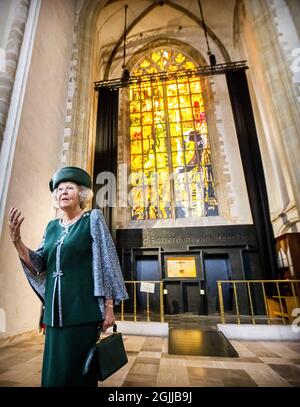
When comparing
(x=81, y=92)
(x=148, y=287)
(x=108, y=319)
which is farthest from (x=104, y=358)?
(x=81, y=92)

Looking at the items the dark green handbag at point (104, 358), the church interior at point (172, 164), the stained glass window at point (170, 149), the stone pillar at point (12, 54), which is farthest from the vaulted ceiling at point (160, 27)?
the dark green handbag at point (104, 358)

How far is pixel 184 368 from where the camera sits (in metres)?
1.88

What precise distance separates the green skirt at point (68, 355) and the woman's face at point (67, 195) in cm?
56

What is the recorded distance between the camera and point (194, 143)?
7.48 metres

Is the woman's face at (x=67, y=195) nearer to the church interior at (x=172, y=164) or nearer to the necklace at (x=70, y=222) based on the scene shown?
the necklace at (x=70, y=222)

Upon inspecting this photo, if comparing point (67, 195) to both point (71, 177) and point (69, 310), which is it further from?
point (69, 310)

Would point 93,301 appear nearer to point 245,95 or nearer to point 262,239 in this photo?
point 262,239

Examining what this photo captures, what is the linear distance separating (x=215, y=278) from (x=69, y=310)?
5726 mm

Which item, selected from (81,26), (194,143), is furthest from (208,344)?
(81,26)

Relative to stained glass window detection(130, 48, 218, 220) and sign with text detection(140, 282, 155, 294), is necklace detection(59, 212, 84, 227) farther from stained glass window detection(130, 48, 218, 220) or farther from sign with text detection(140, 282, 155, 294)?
stained glass window detection(130, 48, 218, 220)

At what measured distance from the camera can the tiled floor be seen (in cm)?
159

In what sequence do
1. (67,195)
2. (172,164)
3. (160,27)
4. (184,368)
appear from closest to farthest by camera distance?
1. (67,195)
2. (184,368)
3. (172,164)
4. (160,27)

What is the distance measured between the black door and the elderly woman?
17.5ft

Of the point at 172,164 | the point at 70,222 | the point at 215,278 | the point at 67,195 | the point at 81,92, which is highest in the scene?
the point at 81,92
